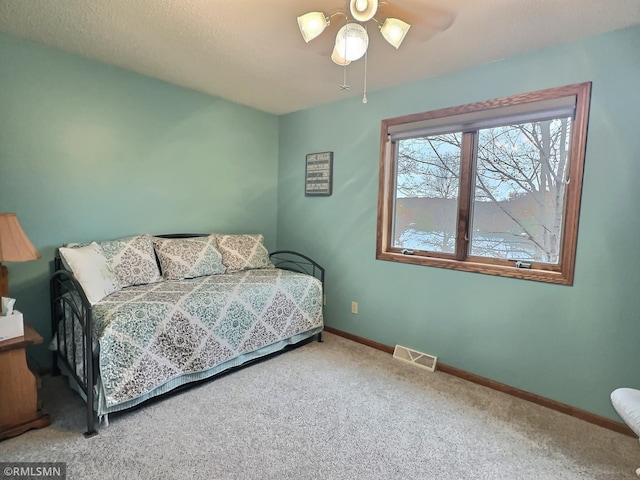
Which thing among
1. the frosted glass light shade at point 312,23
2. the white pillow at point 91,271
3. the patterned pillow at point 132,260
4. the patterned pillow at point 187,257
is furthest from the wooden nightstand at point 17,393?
the frosted glass light shade at point 312,23

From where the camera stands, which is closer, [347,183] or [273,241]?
[347,183]

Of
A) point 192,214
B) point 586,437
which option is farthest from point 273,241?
point 586,437

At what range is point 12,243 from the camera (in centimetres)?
166

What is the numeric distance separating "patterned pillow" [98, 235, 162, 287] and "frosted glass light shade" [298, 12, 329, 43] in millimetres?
1865

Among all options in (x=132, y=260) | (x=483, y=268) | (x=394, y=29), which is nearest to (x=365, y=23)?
(x=394, y=29)

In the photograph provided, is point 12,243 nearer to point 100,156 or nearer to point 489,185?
point 100,156

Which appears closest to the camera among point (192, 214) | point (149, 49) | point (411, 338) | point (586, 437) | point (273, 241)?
point (586, 437)

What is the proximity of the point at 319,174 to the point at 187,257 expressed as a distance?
4.84 ft

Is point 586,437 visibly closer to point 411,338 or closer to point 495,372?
point 495,372

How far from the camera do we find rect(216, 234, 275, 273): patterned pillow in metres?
2.93

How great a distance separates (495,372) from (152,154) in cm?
312

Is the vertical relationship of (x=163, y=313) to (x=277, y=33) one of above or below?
below

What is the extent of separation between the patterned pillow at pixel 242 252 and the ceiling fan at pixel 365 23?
182 centimetres

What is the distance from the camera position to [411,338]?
2713mm
